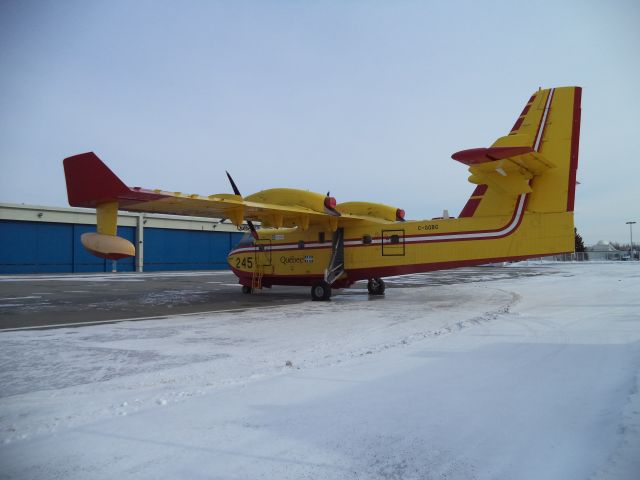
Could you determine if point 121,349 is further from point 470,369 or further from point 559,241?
point 559,241

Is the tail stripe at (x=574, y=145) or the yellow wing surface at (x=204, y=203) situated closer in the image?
the yellow wing surface at (x=204, y=203)

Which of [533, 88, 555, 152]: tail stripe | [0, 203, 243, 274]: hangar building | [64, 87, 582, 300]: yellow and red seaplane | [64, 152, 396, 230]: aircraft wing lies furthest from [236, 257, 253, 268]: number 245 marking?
[0, 203, 243, 274]: hangar building

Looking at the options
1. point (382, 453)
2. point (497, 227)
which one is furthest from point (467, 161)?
point (382, 453)

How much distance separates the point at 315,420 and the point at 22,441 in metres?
2.29

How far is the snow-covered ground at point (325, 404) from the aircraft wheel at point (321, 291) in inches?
282

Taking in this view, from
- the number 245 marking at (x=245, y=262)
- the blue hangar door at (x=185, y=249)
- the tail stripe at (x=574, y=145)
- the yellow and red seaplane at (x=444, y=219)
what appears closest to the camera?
the yellow and red seaplane at (x=444, y=219)

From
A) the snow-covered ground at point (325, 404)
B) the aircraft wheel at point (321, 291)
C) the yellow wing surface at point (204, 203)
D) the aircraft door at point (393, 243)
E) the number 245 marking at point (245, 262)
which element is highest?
the yellow wing surface at point (204, 203)

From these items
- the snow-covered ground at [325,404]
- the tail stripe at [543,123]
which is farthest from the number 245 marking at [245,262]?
the tail stripe at [543,123]

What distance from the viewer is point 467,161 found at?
1191 cm

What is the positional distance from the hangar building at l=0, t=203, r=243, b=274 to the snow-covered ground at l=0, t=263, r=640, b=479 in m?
Result: 35.8

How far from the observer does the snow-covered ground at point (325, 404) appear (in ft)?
10.5

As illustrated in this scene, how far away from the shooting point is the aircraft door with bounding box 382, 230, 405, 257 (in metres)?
15.4

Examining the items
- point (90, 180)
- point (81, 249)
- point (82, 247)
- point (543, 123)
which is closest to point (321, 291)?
point (90, 180)

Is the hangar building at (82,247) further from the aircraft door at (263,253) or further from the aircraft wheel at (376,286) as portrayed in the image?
the aircraft wheel at (376,286)
